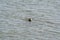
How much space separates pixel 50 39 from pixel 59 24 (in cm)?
13

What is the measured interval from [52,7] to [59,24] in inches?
5.8

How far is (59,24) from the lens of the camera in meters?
0.93

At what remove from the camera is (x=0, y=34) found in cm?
91

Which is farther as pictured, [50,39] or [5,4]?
[5,4]

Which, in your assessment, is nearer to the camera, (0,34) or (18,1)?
(0,34)

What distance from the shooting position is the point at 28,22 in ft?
3.10

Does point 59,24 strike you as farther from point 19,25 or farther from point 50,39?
point 19,25

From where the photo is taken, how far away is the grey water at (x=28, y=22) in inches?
35.3

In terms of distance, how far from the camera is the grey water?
90cm

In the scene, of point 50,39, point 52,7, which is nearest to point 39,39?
point 50,39

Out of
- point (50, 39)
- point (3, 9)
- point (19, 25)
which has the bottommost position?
point (50, 39)

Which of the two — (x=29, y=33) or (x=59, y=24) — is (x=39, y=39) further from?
(x=59, y=24)

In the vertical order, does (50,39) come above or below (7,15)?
below

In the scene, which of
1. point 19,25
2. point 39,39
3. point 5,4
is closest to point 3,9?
point 5,4
